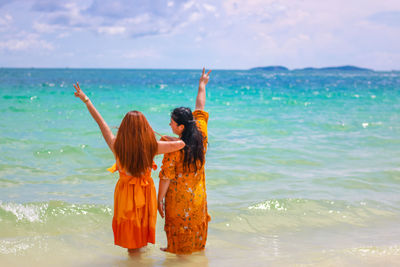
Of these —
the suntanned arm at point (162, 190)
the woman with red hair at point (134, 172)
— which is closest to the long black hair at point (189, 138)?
the woman with red hair at point (134, 172)

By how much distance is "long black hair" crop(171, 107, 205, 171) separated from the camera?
11.7ft

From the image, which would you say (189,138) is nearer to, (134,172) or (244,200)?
(134,172)

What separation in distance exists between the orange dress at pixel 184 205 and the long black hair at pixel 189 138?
8cm

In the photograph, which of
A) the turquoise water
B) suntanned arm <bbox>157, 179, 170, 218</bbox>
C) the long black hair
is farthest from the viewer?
the turquoise water

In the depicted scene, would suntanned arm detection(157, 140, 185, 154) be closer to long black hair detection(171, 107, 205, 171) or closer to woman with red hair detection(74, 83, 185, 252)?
woman with red hair detection(74, 83, 185, 252)

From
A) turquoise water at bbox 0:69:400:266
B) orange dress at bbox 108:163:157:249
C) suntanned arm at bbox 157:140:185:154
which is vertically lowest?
turquoise water at bbox 0:69:400:266

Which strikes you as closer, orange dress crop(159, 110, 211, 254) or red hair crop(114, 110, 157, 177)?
red hair crop(114, 110, 157, 177)

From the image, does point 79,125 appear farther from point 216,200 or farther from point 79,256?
point 79,256

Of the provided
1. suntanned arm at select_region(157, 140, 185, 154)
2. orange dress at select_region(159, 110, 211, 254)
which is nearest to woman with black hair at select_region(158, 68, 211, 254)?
orange dress at select_region(159, 110, 211, 254)

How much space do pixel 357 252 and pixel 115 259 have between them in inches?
103

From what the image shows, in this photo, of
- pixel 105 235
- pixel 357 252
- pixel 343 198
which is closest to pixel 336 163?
pixel 343 198

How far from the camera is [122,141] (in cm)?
350

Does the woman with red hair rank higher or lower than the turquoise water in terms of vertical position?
higher

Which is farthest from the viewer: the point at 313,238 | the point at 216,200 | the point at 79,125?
the point at 79,125
